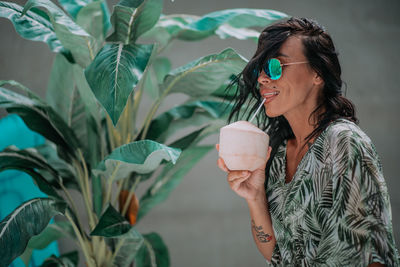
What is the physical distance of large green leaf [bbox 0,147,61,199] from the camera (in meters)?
1.49

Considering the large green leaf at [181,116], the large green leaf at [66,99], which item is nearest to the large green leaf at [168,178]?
the large green leaf at [181,116]

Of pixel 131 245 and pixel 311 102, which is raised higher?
pixel 311 102

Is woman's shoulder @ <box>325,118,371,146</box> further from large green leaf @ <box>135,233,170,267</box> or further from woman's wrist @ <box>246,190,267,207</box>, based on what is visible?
large green leaf @ <box>135,233,170,267</box>

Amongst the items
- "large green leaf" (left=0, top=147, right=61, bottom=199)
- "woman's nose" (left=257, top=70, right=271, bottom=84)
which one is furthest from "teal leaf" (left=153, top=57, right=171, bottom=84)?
"woman's nose" (left=257, top=70, right=271, bottom=84)

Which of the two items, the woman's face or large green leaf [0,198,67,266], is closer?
the woman's face

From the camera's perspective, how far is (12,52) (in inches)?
89.8

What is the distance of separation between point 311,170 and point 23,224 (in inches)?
34.6

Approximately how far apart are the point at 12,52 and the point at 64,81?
69 cm

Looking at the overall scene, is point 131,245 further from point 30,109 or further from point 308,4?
point 308,4

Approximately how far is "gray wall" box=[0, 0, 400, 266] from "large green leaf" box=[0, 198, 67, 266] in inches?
43.2

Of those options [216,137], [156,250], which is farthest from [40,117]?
[216,137]

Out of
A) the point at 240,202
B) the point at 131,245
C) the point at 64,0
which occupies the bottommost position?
the point at 240,202

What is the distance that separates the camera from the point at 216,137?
103 inches

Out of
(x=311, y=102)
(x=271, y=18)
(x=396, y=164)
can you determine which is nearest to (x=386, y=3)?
(x=396, y=164)
